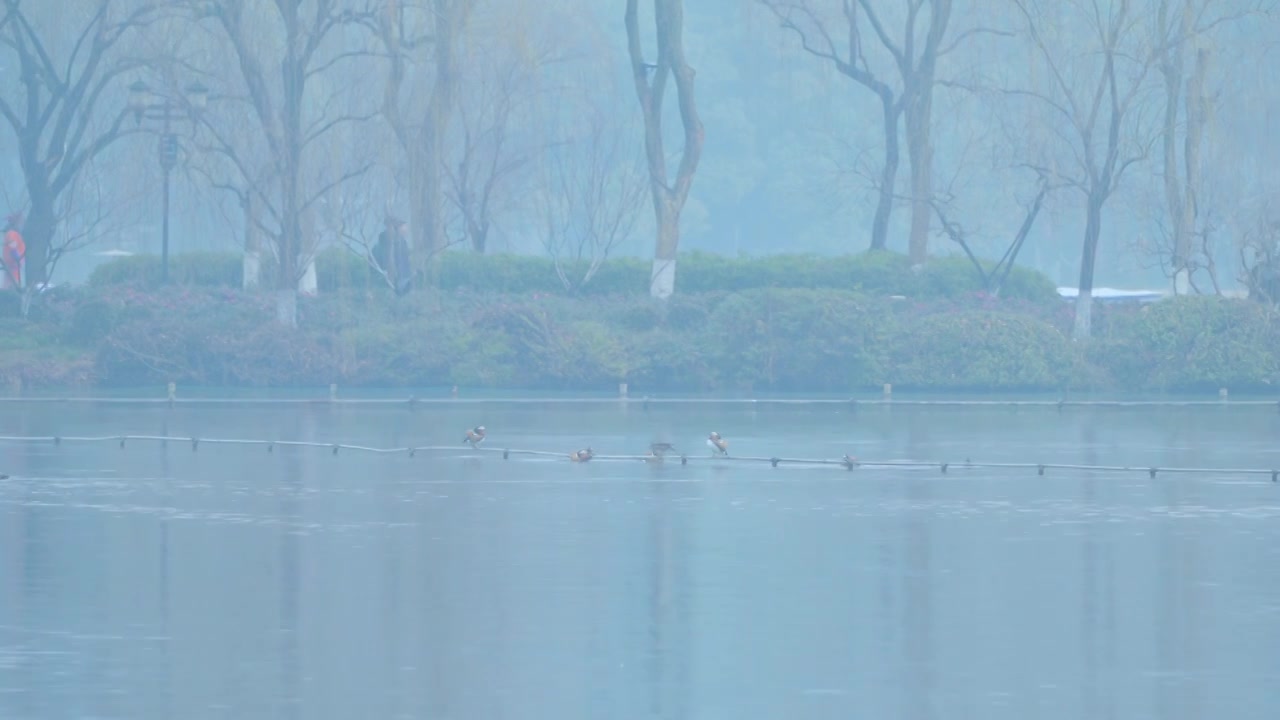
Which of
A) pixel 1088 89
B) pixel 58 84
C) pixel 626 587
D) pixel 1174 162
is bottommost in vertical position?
pixel 626 587

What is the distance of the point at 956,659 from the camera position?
32.4ft

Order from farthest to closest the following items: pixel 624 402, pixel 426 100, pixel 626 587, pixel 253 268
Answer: pixel 253 268 < pixel 426 100 < pixel 624 402 < pixel 626 587

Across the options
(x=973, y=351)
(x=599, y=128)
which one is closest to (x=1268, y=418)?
(x=973, y=351)

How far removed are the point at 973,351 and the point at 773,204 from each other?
38.0m

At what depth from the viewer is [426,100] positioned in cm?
3425

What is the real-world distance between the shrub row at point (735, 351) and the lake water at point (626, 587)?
376 inches

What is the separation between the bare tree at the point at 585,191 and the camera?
3588 centimetres

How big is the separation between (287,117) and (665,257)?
285 inches

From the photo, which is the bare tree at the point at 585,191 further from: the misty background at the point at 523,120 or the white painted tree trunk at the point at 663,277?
the white painted tree trunk at the point at 663,277

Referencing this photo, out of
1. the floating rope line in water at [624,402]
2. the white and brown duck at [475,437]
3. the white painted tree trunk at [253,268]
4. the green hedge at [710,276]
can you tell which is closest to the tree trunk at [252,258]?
the white painted tree trunk at [253,268]

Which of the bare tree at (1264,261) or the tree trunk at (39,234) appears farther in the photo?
the tree trunk at (39,234)

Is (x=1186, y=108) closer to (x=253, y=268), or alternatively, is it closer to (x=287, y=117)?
(x=287, y=117)

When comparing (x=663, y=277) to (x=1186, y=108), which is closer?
(x=1186, y=108)

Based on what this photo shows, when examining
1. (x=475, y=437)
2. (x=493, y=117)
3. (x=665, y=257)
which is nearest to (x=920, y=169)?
(x=665, y=257)
